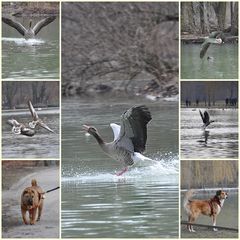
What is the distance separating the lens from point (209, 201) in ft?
13.8

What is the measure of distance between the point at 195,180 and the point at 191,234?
0.33m

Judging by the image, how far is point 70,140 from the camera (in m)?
4.21

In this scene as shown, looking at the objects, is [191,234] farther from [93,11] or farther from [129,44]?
[93,11]

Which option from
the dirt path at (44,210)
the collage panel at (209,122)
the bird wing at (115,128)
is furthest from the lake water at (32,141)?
the collage panel at (209,122)

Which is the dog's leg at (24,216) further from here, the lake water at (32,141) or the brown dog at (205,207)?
the brown dog at (205,207)

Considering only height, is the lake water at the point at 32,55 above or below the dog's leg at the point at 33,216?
above

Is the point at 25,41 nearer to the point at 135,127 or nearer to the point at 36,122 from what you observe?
the point at 36,122

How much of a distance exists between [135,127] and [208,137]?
45 centimetres

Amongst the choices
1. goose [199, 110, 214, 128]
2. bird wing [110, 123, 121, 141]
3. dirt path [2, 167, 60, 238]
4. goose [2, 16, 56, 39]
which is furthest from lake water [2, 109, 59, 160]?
goose [199, 110, 214, 128]

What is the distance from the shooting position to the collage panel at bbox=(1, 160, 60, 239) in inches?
165

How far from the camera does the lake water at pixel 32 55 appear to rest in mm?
4215

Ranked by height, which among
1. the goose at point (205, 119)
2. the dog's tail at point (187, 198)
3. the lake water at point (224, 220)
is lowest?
the lake water at point (224, 220)

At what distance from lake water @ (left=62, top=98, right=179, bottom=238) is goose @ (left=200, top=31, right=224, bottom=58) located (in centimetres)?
37

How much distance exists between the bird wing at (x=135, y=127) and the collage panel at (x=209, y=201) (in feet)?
0.96
